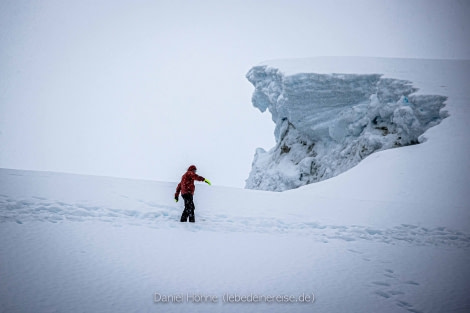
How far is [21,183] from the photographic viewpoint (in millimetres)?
8617

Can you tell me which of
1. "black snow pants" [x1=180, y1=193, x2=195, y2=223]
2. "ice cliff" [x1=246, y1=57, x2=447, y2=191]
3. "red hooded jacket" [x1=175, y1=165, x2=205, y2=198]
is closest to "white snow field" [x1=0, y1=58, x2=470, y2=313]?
"black snow pants" [x1=180, y1=193, x2=195, y2=223]

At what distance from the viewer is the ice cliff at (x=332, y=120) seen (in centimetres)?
1744

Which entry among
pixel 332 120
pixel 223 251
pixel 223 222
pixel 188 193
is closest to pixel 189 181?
pixel 188 193

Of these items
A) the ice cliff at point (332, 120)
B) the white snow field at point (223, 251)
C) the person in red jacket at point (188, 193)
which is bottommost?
the white snow field at point (223, 251)

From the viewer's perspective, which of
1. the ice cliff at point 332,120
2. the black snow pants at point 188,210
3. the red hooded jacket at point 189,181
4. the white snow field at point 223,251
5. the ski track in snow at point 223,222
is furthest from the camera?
the ice cliff at point 332,120

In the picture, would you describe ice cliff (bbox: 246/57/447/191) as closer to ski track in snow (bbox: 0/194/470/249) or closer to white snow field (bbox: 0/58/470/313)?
white snow field (bbox: 0/58/470/313)

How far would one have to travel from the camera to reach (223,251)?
538 cm

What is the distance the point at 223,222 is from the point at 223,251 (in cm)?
211

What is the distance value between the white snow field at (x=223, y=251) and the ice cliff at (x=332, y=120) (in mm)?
7687

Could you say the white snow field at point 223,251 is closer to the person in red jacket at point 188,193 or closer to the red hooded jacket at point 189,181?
the person in red jacket at point 188,193

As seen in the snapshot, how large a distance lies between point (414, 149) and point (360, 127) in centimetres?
616

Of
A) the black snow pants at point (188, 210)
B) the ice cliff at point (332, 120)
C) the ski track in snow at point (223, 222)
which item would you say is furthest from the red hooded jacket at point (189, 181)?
the ice cliff at point (332, 120)

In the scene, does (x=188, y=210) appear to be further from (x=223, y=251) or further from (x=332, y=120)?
(x=332, y=120)

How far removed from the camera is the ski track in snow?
6.48 meters
